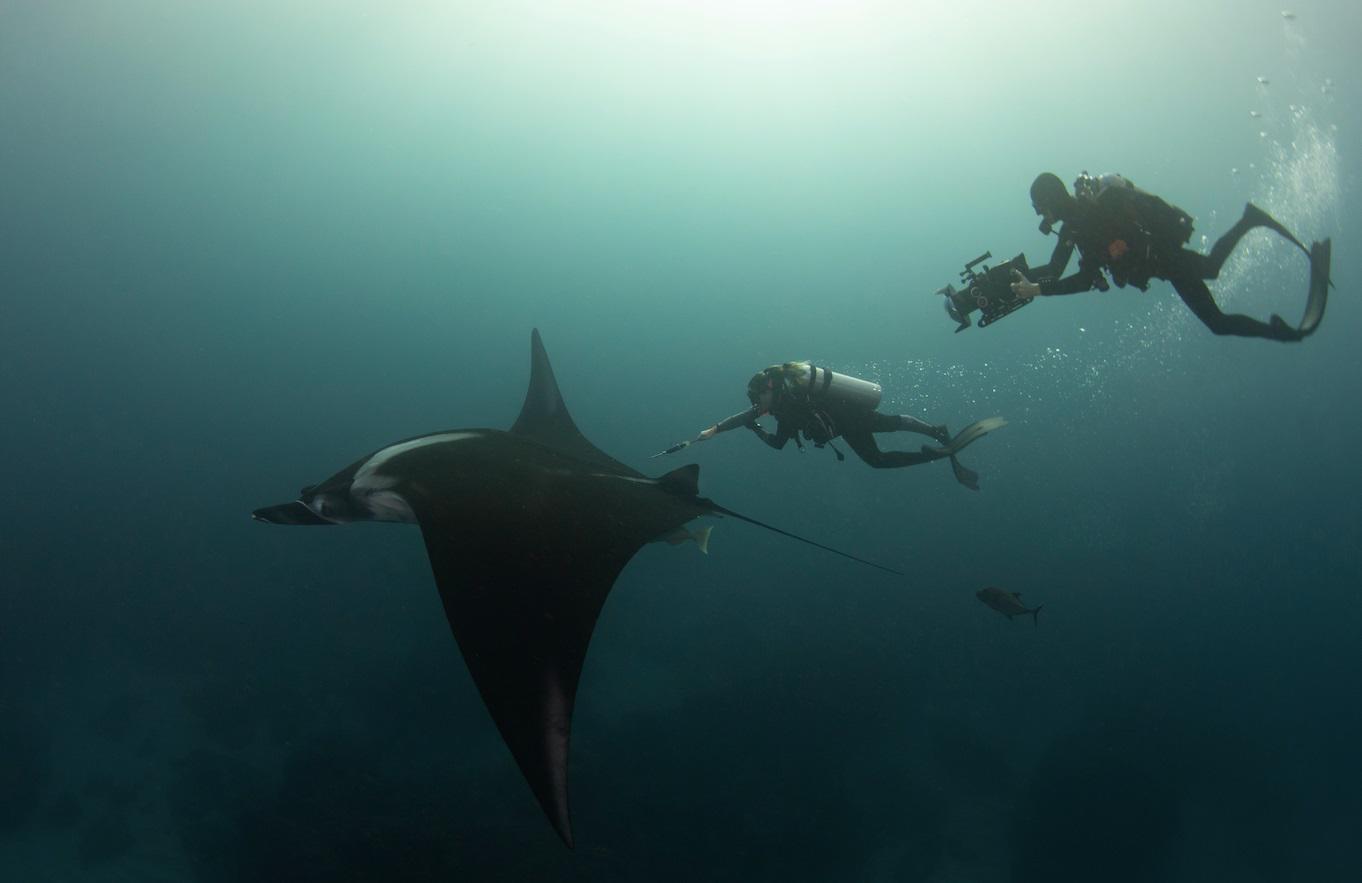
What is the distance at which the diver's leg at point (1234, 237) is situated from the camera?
5484 mm

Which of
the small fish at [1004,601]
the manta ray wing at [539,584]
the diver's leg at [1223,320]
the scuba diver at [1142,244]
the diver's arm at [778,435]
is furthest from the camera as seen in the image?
the small fish at [1004,601]

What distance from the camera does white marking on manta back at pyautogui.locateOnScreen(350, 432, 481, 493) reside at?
4.59 m

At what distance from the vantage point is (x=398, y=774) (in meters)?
15.1

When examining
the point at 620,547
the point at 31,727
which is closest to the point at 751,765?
the point at 620,547

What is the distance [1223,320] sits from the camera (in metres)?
5.31

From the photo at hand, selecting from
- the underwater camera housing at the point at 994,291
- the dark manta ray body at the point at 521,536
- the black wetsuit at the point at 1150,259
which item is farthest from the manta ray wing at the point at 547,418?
the black wetsuit at the point at 1150,259

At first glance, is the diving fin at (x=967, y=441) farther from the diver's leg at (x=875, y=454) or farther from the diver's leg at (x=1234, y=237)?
the diver's leg at (x=1234, y=237)

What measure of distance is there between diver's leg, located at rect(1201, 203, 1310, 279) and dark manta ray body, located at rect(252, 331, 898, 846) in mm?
4821

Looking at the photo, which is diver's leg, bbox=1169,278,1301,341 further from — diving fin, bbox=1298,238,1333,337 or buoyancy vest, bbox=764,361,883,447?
buoyancy vest, bbox=764,361,883,447

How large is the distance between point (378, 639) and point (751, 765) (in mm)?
11328

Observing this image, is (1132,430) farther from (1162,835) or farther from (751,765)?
(751,765)

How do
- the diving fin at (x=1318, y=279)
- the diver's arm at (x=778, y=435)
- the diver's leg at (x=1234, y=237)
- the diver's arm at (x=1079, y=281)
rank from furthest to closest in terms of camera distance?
the diver's arm at (x=778, y=435) → the diver's arm at (x=1079, y=281) → the diver's leg at (x=1234, y=237) → the diving fin at (x=1318, y=279)

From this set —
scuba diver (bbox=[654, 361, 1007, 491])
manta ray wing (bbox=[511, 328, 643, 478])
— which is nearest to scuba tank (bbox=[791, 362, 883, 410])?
scuba diver (bbox=[654, 361, 1007, 491])

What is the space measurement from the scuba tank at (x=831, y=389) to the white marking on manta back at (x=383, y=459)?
3927mm
